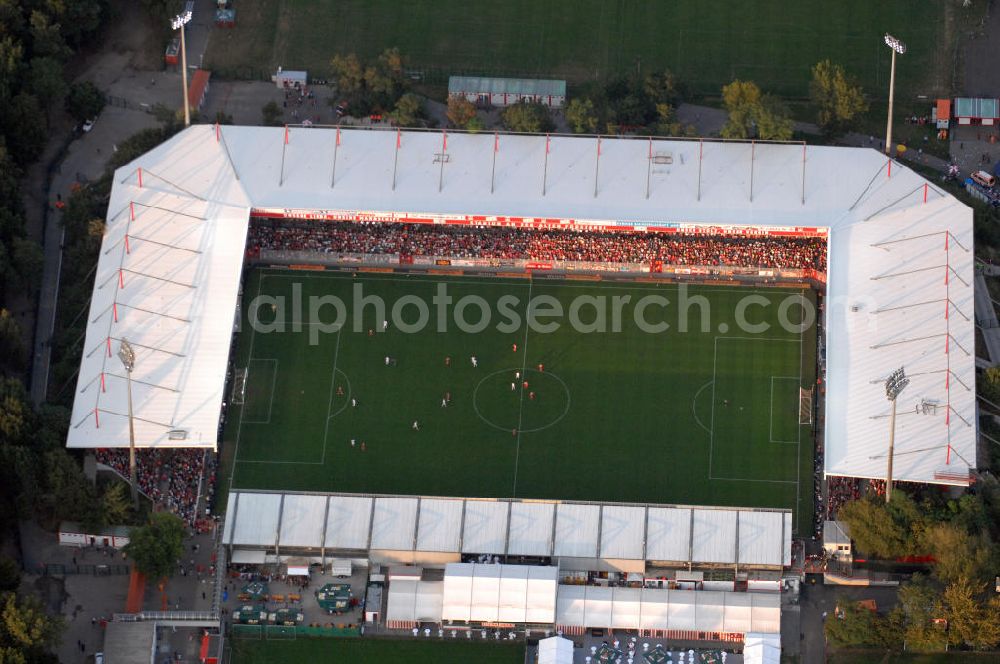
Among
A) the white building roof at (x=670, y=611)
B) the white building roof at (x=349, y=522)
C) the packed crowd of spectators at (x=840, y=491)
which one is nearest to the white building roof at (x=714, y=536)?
the white building roof at (x=670, y=611)

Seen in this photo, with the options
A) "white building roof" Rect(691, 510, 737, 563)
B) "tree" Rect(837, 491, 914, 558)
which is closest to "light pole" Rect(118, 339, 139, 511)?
"white building roof" Rect(691, 510, 737, 563)

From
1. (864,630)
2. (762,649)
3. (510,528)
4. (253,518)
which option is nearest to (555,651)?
(510,528)

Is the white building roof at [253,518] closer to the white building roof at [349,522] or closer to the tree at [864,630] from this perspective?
the white building roof at [349,522]

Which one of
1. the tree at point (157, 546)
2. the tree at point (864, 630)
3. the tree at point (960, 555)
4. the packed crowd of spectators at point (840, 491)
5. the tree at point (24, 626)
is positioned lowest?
the tree at point (24, 626)

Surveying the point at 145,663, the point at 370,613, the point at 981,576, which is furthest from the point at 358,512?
the point at 981,576

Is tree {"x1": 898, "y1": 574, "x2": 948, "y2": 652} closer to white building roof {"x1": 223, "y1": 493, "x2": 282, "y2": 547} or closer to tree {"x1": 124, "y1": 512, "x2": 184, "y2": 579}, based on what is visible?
white building roof {"x1": 223, "y1": 493, "x2": 282, "y2": 547}
